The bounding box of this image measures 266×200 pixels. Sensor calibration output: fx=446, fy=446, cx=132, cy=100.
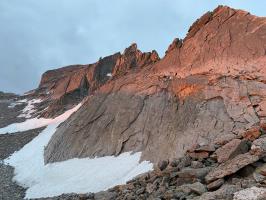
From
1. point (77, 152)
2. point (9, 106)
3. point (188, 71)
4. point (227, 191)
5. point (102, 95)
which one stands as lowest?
point (227, 191)

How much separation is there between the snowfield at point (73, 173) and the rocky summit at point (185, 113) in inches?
48.0

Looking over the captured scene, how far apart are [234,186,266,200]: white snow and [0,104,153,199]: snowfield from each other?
1783 centimetres

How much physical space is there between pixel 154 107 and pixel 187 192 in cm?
2455

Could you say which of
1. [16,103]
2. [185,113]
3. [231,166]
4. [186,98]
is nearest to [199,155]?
[231,166]

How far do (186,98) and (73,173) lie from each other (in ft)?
38.4

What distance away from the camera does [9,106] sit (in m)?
96.4

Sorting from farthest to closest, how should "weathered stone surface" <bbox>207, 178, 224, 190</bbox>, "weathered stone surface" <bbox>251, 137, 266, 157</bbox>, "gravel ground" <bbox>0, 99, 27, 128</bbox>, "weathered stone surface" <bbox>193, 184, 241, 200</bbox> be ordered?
1. "gravel ground" <bbox>0, 99, 27, 128</bbox>
2. "weathered stone surface" <bbox>251, 137, 266, 157</bbox>
3. "weathered stone surface" <bbox>207, 178, 224, 190</bbox>
4. "weathered stone surface" <bbox>193, 184, 241, 200</bbox>

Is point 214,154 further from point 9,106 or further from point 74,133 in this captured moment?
point 9,106

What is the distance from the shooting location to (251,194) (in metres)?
13.1

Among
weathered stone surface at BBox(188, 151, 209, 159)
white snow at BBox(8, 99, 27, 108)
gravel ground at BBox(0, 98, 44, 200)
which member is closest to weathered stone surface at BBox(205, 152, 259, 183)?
weathered stone surface at BBox(188, 151, 209, 159)

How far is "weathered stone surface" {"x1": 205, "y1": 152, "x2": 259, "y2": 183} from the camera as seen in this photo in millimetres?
15258

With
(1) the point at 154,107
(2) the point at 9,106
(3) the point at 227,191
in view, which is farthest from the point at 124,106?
(2) the point at 9,106

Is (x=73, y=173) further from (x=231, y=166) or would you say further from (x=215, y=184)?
(x=215, y=184)

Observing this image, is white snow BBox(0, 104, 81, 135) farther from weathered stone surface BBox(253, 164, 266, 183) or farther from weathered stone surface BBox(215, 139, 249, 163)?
weathered stone surface BBox(253, 164, 266, 183)
